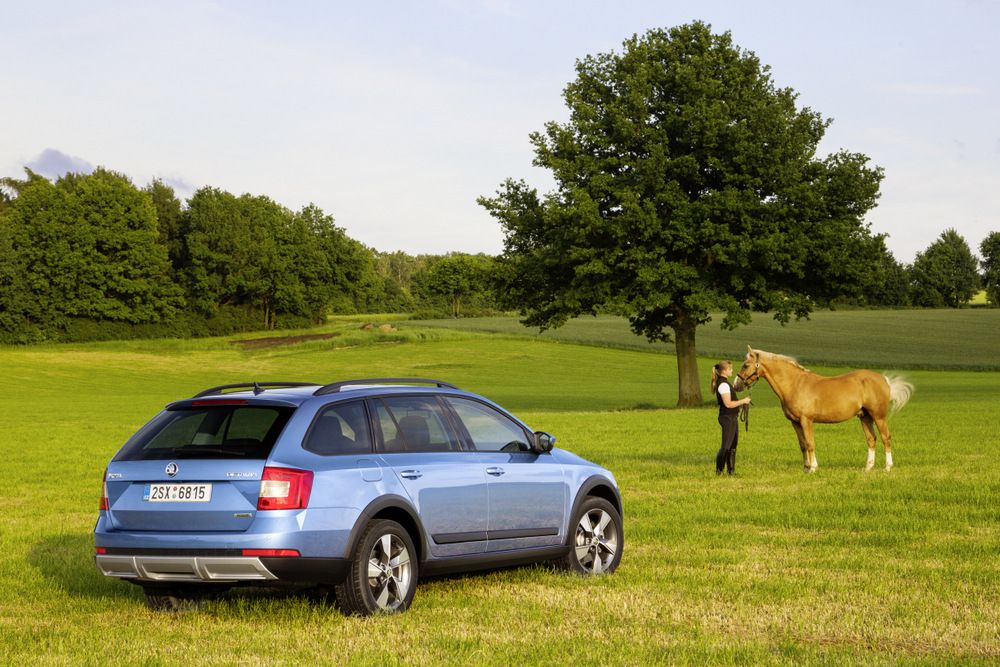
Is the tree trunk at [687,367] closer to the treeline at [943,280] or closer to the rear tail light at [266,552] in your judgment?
→ the rear tail light at [266,552]

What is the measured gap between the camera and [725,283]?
44.2 m

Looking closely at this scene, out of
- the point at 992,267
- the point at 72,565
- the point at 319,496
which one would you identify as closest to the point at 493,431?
the point at 319,496

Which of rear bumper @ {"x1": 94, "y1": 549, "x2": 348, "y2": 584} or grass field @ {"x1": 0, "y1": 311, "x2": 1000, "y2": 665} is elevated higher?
rear bumper @ {"x1": 94, "y1": 549, "x2": 348, "y2": 584}

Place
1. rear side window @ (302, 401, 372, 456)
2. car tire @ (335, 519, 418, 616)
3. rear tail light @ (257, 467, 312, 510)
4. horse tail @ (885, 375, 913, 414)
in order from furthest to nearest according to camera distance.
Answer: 1. horse tail @ (885, 375, 913, 414)
2. rear side window @ (302, 401, 372, 456)
3. car tire @ (335, 519, 418, 616)
4. rear tail light @ (257, 467, 312, 510)

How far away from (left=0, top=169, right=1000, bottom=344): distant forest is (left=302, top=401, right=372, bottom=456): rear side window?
8657cm

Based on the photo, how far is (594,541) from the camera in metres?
11.0

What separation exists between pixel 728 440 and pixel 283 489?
1215 centimetres

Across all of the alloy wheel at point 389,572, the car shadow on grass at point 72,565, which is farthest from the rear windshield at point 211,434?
the car shadow on grass at point 72,565

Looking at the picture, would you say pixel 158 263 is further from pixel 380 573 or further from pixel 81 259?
pixel 380 573

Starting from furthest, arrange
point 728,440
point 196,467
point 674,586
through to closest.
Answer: point 728,440 → point 674,586 → point 196,467

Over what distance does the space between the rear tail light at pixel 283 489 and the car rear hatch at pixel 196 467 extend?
0.05 m

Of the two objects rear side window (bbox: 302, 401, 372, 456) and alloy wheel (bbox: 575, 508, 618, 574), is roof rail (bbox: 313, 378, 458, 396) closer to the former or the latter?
rear side window (bbox: 302, 401, 372, 456)

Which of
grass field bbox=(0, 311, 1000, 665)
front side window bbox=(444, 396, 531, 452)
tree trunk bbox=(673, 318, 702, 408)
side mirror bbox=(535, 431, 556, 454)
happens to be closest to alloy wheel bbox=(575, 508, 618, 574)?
grass field bbox=(0, 311, 1000, 665)

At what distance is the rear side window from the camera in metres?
8.88
